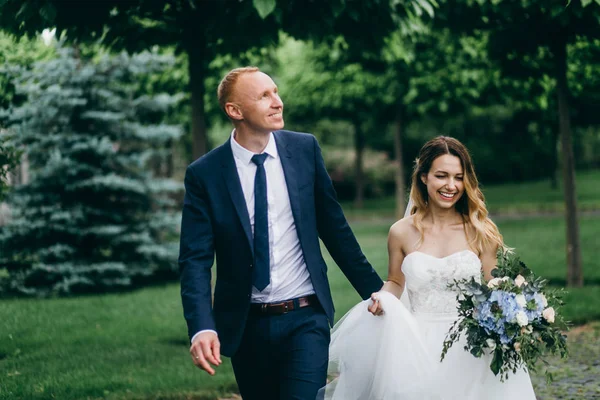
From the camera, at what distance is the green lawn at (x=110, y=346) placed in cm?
640

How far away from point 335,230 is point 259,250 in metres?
0.48

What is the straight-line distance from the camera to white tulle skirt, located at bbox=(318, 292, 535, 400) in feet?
13.7

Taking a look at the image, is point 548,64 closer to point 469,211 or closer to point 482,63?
point 482,63

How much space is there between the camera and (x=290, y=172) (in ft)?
13.3

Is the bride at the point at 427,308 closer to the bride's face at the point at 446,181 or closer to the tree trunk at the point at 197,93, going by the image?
the bride's face at the point at 446,181

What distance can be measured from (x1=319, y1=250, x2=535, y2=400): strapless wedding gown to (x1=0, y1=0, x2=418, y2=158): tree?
265 cm

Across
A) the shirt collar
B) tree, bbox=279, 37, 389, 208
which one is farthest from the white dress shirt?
tree, bbox=279, 37, 389, 208

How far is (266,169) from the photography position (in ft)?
13.4

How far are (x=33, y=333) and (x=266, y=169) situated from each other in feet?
14.1

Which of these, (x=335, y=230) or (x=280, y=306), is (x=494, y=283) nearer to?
(x=335, y=230)

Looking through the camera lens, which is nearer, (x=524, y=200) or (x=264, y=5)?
(x=264, y=5)

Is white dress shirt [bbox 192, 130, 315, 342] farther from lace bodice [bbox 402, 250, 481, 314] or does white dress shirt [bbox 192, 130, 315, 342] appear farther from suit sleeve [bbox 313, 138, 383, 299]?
lace bodice [bbox 402, 250, 481, 314]

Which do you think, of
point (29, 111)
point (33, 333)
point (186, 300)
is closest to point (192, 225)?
point (186, 300)

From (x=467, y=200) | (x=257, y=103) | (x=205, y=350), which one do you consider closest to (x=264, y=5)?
(x=257, y=103)
